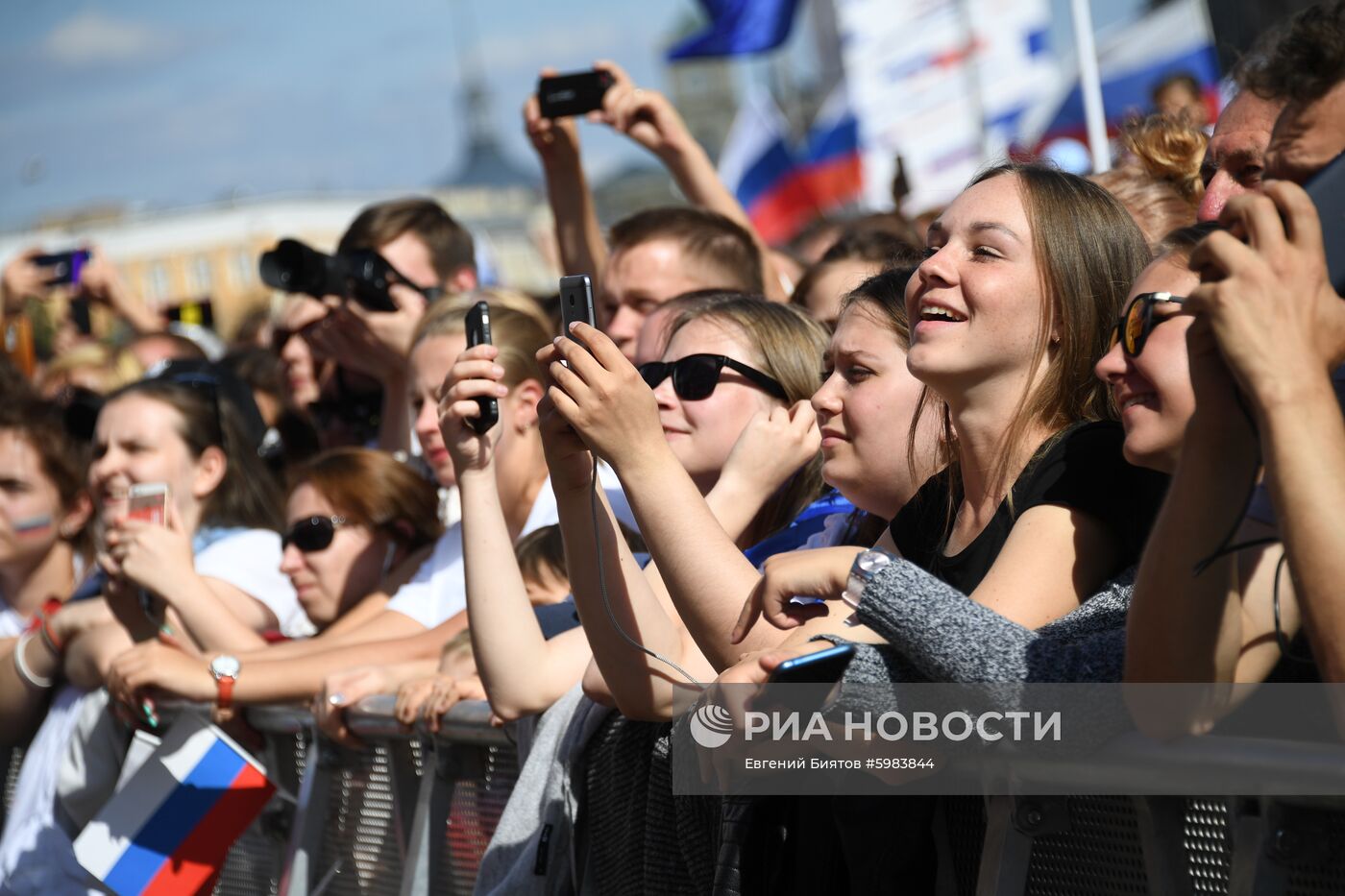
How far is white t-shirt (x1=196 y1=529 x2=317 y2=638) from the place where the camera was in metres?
5.06

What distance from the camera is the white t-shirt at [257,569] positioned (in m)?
5.06

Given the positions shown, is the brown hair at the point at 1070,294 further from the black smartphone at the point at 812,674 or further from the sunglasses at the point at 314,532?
the sunglasses at the point at 314,532

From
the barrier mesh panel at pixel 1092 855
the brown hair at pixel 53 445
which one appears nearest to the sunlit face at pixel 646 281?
the brown hair at pixel 53 445

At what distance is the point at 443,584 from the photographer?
173 inches

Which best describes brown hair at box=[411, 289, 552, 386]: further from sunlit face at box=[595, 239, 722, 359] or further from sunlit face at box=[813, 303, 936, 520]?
sunlit face at box=[813, 303, 936, 520]

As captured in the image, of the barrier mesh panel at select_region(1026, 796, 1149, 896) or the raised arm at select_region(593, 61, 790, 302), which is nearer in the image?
the barrier mesh panel at select_region(1026, 796, 1149, 896)

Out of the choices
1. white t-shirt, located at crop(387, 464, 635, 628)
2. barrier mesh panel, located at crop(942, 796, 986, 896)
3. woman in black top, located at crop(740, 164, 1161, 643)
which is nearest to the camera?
barrier mesh panel, located at crop(942, 796, 986, 896)

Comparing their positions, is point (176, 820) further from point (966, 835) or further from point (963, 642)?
point (963, 642)

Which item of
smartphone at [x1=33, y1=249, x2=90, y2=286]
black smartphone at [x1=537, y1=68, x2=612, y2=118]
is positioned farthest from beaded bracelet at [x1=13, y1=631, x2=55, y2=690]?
smartphone at [x1=33, y1=249, x2=90, y2=286]

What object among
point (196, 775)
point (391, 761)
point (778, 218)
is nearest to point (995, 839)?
point (391, 761)

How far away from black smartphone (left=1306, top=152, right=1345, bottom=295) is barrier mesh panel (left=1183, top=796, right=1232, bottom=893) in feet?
1.91

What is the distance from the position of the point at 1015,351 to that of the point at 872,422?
442 millimetres

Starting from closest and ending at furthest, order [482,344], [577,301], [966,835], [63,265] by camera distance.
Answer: [966,835]
[577,301]
[482,344]
[63,265]

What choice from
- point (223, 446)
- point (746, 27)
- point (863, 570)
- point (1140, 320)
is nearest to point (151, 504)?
point (223, 446)
